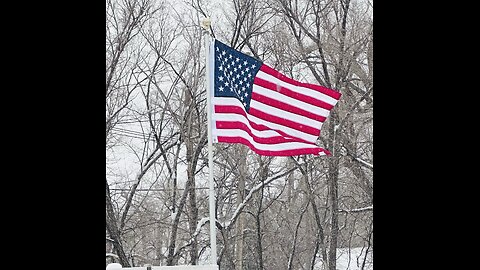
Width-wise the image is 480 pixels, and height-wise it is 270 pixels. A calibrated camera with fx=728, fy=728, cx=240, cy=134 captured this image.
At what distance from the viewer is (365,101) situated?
14.0m

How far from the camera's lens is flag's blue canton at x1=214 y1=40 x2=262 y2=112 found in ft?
21.4

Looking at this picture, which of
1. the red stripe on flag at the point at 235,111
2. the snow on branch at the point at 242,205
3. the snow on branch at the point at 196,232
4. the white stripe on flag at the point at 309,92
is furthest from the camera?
the snow on branch at the point at 242,205

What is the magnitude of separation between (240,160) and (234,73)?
23.9 ft

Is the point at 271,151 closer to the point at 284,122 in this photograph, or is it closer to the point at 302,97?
the point at 284,122

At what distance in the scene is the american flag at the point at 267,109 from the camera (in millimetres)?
6168

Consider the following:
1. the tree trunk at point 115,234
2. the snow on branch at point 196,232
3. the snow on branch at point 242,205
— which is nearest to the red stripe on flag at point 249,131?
the tree trunk at point 115,234

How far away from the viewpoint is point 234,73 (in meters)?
6.66

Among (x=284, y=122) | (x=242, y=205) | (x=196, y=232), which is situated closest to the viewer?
(x=284, y=122)

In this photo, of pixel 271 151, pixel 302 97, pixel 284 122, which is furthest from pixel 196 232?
pixel 302 97

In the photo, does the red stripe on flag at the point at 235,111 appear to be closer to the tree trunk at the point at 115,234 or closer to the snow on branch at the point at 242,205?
the tree trunk at the point at 115,234
